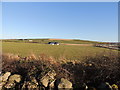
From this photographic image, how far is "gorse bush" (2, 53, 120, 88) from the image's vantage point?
546 centimetres

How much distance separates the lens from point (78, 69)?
6.14 m

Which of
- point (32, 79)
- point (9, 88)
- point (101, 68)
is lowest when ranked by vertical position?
point (9, 88)

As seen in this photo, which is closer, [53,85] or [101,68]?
[53,85]

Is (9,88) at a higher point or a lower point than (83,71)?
lower

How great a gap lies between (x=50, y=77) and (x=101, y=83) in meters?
2.15

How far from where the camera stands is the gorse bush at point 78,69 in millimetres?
5465

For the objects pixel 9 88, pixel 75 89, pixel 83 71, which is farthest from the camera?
pixel 83 71

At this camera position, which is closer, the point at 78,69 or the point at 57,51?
the point at 78,69

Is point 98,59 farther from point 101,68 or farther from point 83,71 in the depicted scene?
point 83,71

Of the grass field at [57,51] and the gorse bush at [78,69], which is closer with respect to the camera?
the gorse bush at [78,69]

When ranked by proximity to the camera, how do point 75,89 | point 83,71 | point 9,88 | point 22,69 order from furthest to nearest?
point 22,69 < point 83,71 < point 9,88 < point 75,89

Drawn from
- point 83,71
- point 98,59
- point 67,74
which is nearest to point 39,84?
point 67,74

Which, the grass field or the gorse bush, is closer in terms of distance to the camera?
the gorse bush

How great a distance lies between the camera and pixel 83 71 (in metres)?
5.82
